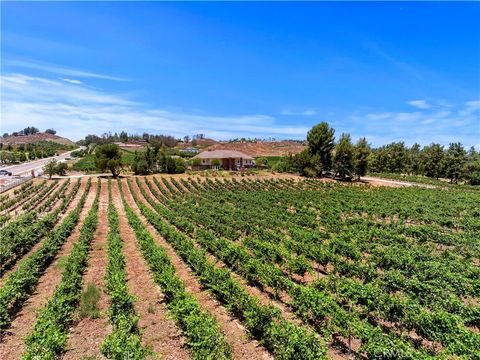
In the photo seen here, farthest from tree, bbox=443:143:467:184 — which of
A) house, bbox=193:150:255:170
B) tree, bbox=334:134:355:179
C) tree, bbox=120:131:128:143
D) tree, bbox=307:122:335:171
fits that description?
tree, bbox=120:131:128:143

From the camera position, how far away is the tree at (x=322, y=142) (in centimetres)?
6259

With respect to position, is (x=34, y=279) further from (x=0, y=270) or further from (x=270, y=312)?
(x=270, y=312)

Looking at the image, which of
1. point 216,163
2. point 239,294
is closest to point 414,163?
point 216,163

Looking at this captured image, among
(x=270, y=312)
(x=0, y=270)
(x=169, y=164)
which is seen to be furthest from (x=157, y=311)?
(x=169, y=164)

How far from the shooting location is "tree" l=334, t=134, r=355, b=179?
59.9 metres

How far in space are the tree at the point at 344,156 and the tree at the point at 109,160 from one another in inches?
1734

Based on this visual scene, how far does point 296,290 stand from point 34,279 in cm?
1098

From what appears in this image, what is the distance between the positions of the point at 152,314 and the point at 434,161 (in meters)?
81.3

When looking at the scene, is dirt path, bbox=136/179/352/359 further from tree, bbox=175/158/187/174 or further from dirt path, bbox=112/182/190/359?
tree, bbox=175/158/187/174

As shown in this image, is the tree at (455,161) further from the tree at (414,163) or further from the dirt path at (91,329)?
the dirt path at (91,329)

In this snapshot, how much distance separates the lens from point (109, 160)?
50.7 meters

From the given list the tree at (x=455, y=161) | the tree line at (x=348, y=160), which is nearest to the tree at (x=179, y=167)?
the tree line at (x=348, y=160)

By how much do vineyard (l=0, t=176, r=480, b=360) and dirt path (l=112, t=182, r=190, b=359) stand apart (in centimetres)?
4

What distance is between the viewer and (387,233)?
20125mm
